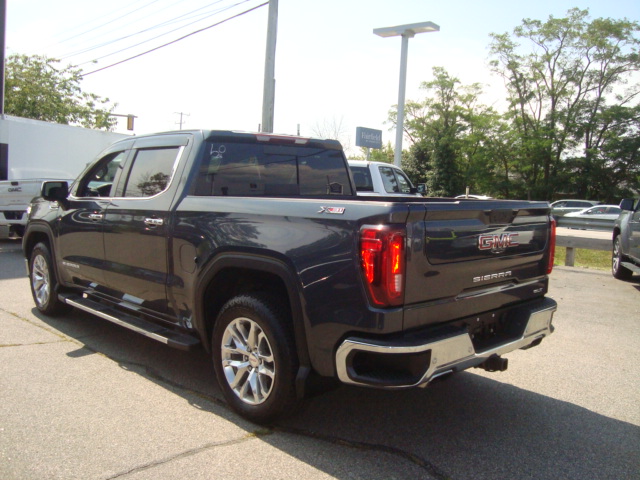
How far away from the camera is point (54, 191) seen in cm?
555

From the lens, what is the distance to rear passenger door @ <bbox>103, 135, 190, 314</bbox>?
4270mm

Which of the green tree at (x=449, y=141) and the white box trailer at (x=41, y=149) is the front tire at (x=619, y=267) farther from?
the green tree at (x=449, y=141)

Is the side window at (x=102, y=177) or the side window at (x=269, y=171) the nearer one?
the side window at (x=269, y=171)

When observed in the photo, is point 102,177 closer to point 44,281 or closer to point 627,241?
point 44,281

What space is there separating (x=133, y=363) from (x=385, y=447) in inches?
97.1

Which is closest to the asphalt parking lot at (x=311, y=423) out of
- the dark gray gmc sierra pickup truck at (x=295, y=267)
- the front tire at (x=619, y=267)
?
the dark gray gmc sierra pickup truck at (x=295, y=267)

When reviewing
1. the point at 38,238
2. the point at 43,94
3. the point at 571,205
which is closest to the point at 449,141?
the point at 571,205

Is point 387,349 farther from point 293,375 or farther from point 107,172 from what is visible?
point 107,172

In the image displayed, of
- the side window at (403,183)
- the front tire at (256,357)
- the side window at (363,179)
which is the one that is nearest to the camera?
the front tire at (256,357)

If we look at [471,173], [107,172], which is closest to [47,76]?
[471,173]

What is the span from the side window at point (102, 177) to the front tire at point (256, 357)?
2.11m

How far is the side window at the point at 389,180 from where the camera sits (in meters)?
12.9

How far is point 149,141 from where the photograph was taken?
188 inches

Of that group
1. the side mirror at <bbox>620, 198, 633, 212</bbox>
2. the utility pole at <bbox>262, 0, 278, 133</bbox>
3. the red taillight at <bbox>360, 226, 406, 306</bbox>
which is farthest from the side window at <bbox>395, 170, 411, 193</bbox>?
the red taillight at <bbox>360, 226, 406, 306</bbox>
